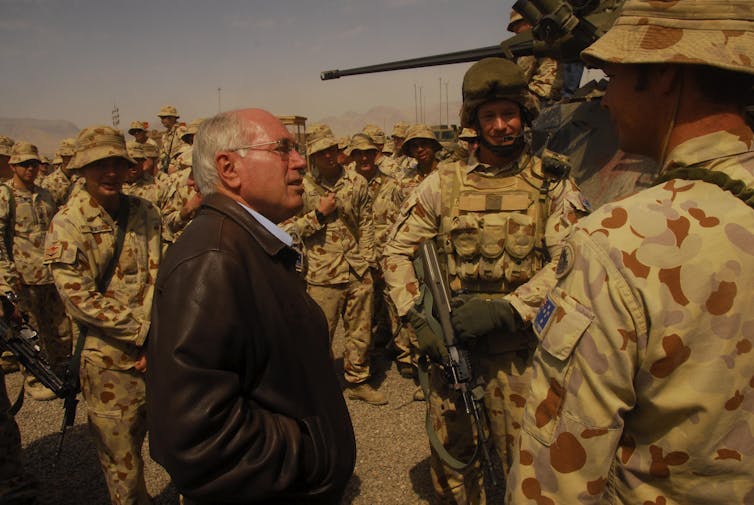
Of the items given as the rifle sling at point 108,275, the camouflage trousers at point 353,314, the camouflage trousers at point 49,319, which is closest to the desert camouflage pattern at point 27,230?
→ the camouflage trousers at point 49,319

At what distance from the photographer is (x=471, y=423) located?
309cm

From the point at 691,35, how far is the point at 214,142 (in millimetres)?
1489

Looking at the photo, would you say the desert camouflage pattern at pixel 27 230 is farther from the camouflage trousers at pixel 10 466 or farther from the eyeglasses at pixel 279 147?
the eyeglasses at pixel 279 147

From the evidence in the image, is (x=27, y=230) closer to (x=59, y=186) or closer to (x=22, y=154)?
(x=22, y=154)

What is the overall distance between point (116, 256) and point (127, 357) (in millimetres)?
654

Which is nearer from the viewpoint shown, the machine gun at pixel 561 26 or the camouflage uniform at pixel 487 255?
the camouflage uniform at pixel 487 255

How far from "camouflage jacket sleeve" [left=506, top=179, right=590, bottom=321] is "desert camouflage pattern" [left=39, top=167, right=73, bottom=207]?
11.3 meters

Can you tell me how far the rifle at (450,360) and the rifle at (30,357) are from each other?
7.94 ft

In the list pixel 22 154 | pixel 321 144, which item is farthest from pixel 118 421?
pixel 22 154

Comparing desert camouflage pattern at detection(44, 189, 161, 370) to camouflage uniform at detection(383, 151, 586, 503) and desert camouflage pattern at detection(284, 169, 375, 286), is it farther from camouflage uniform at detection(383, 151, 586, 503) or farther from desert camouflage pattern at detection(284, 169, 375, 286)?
desert camouflage pattern at detection(284, 169, 375, 286)

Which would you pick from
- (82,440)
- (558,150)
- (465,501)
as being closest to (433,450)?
(465,501)

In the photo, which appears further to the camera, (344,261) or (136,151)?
(136,151)

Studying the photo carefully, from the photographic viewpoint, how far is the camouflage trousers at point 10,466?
3.44 m

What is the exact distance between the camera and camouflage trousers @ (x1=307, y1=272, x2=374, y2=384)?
18.5 feet
